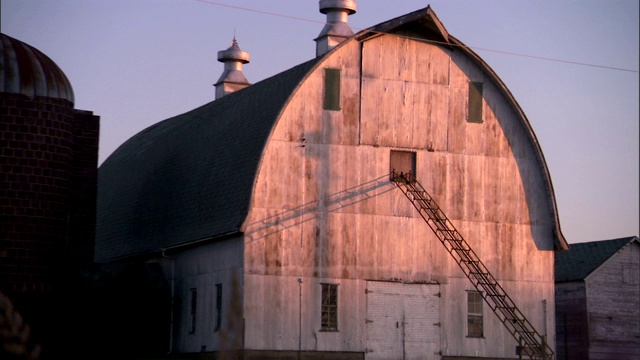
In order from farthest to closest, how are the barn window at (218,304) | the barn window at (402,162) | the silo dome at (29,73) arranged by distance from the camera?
the barn window at (402,162)
the silo dome at (29,73)
the barn window at (218,304)

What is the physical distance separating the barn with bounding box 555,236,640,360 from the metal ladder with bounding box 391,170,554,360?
475 inches

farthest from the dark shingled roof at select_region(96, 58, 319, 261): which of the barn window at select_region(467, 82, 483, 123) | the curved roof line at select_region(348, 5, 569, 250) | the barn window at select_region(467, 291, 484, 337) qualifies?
the barn window at select_region(467, 291, 484, 337)

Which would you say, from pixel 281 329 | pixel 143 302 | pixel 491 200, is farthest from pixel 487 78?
pixel 143 302

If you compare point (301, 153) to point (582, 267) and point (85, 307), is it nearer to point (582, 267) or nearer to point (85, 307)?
point (85, 307)

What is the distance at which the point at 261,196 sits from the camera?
1089 inches

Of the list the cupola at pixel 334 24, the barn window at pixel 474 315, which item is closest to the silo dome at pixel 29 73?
the cupola at pixel 334 24

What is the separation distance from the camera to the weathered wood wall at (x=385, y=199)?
1094 inches

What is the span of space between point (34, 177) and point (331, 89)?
8.42m

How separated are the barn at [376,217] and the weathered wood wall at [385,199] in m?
0.04

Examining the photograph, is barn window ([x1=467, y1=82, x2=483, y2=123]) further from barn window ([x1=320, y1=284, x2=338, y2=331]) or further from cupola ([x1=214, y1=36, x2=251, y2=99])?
cupola ([x1=214, y1=36, x2=251, y2=99])

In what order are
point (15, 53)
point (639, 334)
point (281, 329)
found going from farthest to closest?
point (639, 334)
point (15, 53)
point (281, 329)

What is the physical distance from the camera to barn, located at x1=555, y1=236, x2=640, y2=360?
41.4 meters

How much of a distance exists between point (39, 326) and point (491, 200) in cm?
1310

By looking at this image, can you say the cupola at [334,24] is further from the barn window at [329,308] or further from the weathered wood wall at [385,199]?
the barn window at [329,308]
